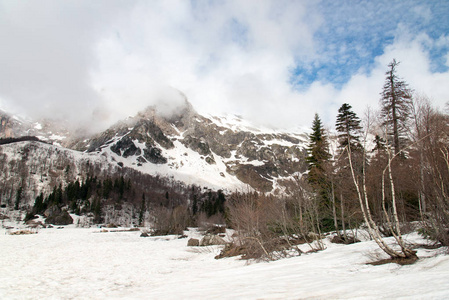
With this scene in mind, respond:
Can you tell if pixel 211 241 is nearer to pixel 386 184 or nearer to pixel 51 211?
pixel 386 184

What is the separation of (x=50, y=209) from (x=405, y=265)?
324 feet

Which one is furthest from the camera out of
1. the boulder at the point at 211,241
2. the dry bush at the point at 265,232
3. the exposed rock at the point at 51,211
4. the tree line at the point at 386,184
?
the exposed rock at the point at 51,211

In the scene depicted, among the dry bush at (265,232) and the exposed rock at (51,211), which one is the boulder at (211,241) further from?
the exposed rock at (51,211)

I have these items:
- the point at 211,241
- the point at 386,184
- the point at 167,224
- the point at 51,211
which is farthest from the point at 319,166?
the point at 51,211

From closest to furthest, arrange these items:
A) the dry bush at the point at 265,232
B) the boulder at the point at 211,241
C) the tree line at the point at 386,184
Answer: the tree line at the point at 386,184
the dry bush at the point at 265,232
the boulder at the point at 211,241

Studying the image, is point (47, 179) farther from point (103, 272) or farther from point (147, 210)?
point (103, 272)

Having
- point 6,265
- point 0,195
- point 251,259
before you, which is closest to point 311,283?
point 251,259

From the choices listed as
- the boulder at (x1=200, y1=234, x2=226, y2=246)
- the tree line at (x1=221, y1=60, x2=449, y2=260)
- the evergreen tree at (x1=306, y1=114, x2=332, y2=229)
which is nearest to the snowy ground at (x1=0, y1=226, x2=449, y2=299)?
the tree line at (x1=221, y1=60, x2=449, y2=260)

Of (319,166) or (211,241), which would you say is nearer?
(319,166)

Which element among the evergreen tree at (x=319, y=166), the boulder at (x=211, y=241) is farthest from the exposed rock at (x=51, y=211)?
the evergreen tree at (x=319, y=166)

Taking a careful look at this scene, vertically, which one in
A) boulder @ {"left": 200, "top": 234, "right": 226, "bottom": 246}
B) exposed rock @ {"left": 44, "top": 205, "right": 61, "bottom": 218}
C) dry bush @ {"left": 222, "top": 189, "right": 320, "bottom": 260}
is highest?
exposed rock @ {"left": 44, "top": 205, "right": 61, "bottom": 218}

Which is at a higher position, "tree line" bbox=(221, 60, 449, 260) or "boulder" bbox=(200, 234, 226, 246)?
"tree line" bbox=(221, 60, 449, 260)

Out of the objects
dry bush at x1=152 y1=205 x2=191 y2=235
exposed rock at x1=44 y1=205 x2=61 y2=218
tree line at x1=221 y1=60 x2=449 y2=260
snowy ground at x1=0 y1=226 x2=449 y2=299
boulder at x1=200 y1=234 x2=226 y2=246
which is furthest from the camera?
exposed rock at x1=44 y1=205 x2=61 y2=218

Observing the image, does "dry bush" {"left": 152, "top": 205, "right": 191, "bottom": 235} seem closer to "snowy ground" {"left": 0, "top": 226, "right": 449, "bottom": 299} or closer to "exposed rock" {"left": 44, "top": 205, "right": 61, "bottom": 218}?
"snowy ground" {"left": 0, "top": 226, "right": 449, "bottom": 299}
